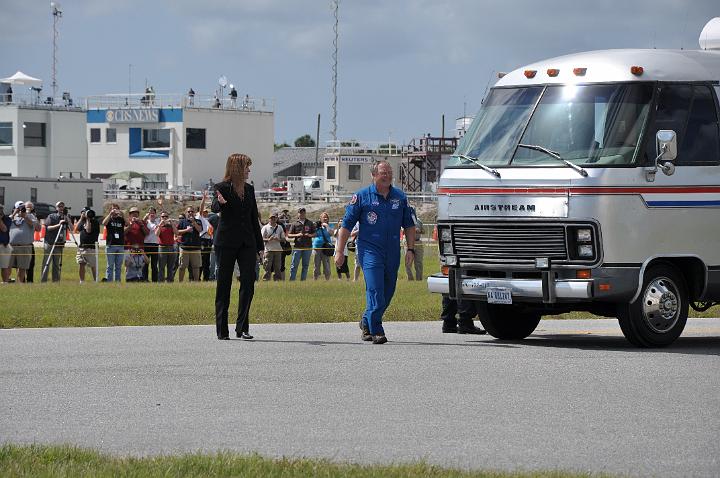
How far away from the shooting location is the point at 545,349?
13766 mm

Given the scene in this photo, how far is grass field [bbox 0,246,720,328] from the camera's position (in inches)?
682

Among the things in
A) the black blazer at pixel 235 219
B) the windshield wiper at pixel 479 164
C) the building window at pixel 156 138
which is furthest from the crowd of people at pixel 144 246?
the building window at pixel 156 138

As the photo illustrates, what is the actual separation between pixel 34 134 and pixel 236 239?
78097 millimetres

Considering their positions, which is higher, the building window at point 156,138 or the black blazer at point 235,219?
the building window at point 156,138

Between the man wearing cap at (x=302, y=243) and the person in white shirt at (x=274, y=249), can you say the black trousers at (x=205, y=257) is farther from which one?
the man wearing cap at (x=302, y=243)

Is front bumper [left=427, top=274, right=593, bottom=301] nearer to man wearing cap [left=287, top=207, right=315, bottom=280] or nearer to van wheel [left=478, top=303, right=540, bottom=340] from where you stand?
van wheel [left=478, top=303, right=540, bottom=340]

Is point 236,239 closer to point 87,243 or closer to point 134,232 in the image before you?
point 87,243

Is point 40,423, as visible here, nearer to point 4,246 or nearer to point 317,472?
point 317,472

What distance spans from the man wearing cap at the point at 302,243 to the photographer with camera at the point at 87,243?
4.36 metres

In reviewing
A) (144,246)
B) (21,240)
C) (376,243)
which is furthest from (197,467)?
(144,246)

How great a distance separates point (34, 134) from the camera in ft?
295

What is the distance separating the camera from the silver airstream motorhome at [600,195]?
44.0ft

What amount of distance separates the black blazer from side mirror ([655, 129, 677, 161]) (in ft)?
14.2

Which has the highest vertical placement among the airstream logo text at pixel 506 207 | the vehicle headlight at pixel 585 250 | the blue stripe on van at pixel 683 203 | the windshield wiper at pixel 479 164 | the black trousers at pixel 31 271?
the windshield wiper at pixel 479 164
